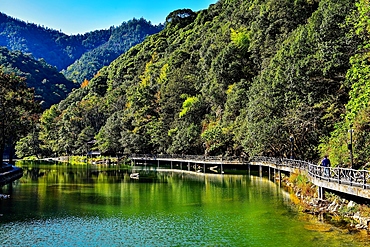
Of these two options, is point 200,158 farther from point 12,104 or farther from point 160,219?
point 160,219

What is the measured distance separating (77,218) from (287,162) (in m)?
24.9

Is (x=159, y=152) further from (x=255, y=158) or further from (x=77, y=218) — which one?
(x=77, y=218)

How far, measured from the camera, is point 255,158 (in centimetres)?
5834

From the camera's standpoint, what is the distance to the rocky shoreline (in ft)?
77.1

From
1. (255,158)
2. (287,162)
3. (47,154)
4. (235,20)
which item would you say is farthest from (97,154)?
(287,162)

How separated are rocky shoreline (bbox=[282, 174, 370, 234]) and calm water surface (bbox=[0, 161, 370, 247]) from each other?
3.53 ft

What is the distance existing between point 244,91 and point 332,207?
42.6 meters

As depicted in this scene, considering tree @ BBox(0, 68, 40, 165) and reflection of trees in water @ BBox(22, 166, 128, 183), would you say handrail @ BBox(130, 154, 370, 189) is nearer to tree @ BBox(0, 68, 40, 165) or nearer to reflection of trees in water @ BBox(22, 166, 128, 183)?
reflection of trees in water @ BBox(22, 166, 128, 183)

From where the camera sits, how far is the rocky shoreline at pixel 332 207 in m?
23.5

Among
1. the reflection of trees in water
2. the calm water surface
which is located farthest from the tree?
the calm water surface

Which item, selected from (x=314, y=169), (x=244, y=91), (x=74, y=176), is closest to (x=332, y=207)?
(x=314, y=169)

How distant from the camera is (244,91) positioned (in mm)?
69125

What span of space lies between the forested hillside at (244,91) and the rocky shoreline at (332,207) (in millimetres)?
3311

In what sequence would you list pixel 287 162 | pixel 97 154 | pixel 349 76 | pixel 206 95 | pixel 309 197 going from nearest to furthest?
pixel 309 197, pixel 349 76, pixel 287 162, pixel 206 95, pixel 97 154
